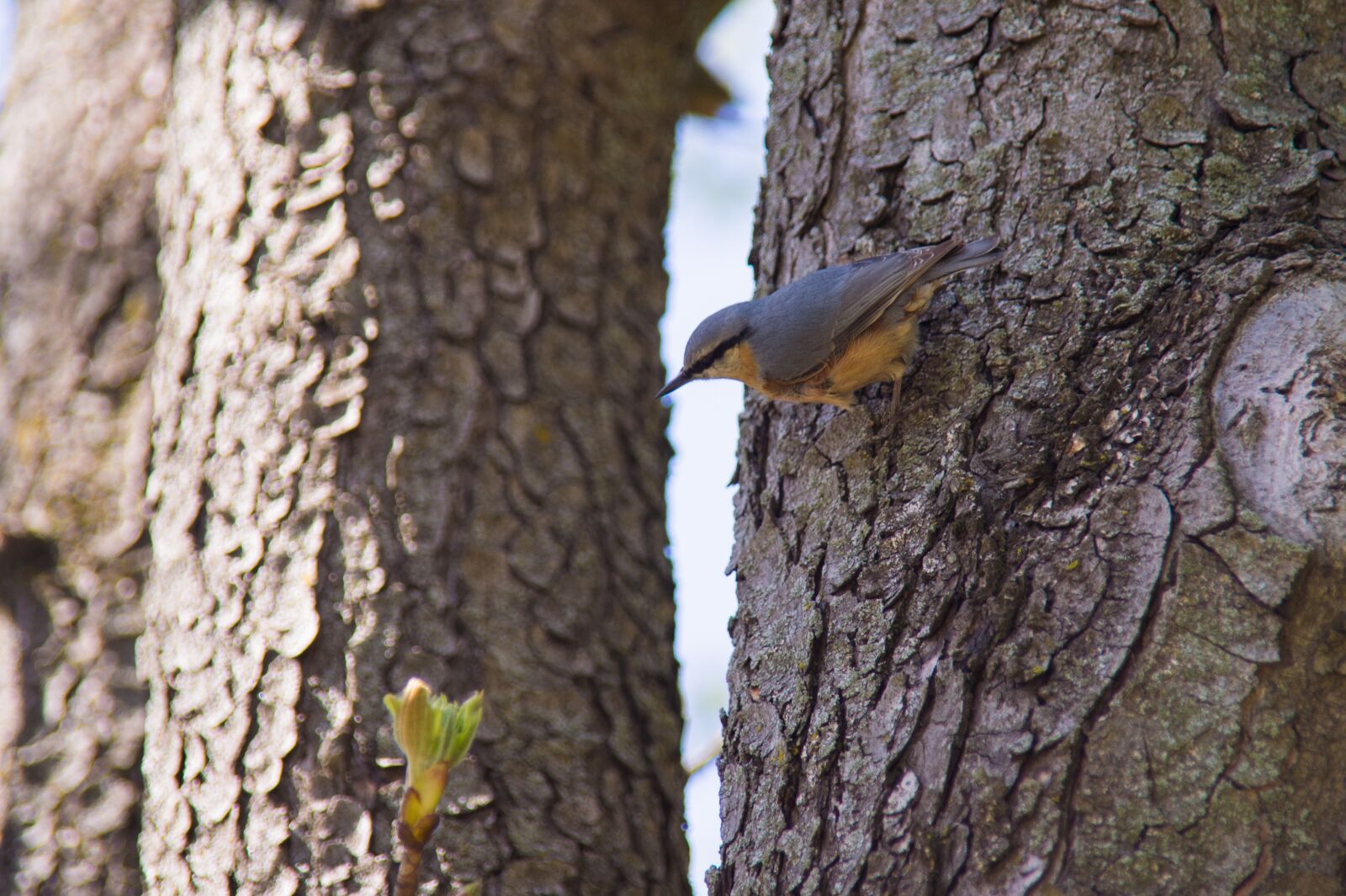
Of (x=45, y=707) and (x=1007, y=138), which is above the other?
(x=1007, y=138)

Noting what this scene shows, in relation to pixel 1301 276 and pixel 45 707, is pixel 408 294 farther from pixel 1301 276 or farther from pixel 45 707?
pixel 1301 276

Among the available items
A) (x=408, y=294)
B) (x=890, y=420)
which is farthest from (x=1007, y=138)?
(x=408, y=294)

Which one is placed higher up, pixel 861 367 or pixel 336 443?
pixel 861 367

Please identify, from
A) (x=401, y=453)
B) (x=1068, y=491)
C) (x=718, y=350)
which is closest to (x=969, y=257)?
(x=1068, y=491)

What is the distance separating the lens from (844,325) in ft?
7.14

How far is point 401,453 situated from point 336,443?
14 centimetres

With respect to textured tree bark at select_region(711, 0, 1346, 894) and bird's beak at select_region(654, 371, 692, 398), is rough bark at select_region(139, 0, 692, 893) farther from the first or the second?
textured tree bark at select_region(711, 0, 1346, 894)

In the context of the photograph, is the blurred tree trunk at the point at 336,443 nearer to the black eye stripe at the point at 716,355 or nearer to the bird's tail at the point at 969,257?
the black eye stripe at the point at 716,355

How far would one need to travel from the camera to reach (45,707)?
100 inches

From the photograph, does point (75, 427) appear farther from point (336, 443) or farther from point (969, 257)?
point (969, 257)

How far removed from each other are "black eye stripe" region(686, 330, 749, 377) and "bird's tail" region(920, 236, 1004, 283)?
1.80 feet

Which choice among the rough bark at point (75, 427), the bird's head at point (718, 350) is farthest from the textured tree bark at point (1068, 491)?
the rough bark at point (75, 427)

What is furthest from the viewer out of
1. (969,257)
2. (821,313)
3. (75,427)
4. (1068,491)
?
(75,427)

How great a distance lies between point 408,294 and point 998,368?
4.44 ft
